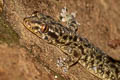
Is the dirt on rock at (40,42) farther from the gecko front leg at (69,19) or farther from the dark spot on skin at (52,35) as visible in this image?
the dark spot on skin at (52,35)

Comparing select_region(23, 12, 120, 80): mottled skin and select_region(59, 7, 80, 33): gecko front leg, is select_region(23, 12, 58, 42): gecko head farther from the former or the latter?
select_region(59, 7, 80, 33): gecko front leg

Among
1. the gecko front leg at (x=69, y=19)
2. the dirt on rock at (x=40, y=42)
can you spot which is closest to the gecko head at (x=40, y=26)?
the dirt on rock at (x=40, y=42)

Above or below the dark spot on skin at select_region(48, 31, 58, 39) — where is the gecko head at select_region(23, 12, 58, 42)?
above

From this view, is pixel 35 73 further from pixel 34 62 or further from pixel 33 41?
pixel 33 41

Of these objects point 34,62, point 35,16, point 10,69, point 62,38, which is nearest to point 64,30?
point 62,38

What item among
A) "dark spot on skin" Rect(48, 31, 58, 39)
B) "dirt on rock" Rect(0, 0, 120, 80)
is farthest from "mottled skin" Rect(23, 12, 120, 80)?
"dirt on rock" Rect(0, 0, 120, 80)

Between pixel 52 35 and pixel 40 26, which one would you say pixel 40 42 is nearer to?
pixel 52 35

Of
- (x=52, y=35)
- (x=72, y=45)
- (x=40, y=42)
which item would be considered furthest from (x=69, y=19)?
(x=40, y=42)
